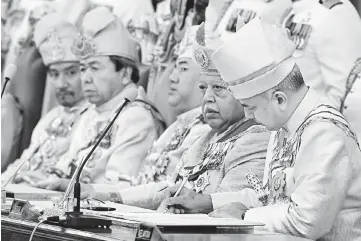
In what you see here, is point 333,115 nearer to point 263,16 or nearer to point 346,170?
point 346,170

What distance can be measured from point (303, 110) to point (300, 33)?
5.08ft

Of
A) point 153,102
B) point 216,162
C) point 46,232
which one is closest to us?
point 46,232

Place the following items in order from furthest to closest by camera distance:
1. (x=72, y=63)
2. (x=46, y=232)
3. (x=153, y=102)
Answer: (x=72, y=63), (x=153, y=102), (x=46, y=232)

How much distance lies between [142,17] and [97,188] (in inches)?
66.7

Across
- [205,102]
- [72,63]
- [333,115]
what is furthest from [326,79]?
[72,63]

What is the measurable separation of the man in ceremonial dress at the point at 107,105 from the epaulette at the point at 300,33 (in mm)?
976

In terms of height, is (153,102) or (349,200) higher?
(349,200)

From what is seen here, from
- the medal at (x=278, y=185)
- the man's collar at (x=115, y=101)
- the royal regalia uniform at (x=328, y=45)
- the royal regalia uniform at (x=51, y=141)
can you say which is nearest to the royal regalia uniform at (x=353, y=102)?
the royal regalia uniform at (x=328, y=45)

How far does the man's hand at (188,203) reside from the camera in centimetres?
368

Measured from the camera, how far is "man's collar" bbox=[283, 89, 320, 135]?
11.3 ft

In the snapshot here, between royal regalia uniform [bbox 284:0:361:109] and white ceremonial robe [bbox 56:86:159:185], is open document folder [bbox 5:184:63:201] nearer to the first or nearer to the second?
white ceremonial robe [bbox 56:86:159:185]

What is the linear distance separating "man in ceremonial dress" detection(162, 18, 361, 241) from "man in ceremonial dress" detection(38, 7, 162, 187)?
1745 millimetres

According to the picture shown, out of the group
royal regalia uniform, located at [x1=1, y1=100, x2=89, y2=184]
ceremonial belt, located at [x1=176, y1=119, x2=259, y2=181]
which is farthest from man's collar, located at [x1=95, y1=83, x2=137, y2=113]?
ceremonial belt, located at [x1=176, y1=119, x2=259, y2=181]

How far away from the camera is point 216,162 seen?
4238mm
